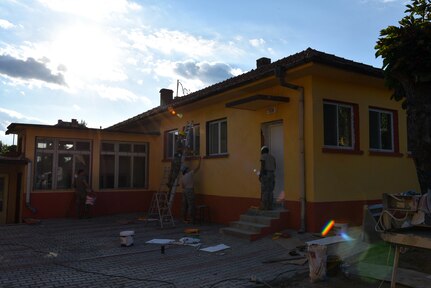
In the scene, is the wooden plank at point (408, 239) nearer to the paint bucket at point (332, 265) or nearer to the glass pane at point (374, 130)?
the paint bucket at point (332, 265)

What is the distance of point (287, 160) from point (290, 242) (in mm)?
2276

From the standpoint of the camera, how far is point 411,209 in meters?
4.93

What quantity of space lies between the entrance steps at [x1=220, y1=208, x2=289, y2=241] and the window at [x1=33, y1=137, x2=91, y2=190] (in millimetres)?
7236

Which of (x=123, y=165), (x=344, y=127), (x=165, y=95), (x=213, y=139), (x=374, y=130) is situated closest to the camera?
(x=344, y=127)

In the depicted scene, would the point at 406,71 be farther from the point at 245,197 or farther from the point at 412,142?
the point at 245,197

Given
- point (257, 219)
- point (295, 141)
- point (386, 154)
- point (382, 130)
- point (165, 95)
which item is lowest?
point (257, 219)

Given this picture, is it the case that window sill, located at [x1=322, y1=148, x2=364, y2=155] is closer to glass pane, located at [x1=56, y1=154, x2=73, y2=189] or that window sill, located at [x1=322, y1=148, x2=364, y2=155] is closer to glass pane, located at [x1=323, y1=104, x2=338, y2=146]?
glass pane, located at [x1=323, y1=104, x2=338, y2=146]

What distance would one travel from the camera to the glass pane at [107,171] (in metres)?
15.6

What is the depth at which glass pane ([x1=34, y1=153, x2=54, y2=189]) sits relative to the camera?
14234 mm

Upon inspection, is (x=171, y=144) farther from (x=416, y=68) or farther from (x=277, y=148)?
(x=416, y=68)

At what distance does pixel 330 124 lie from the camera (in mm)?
10203

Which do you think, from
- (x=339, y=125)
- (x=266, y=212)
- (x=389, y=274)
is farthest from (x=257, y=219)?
(x=389, y=274)

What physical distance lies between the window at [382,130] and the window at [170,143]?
24.9 feet

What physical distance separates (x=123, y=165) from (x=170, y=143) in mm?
2115
